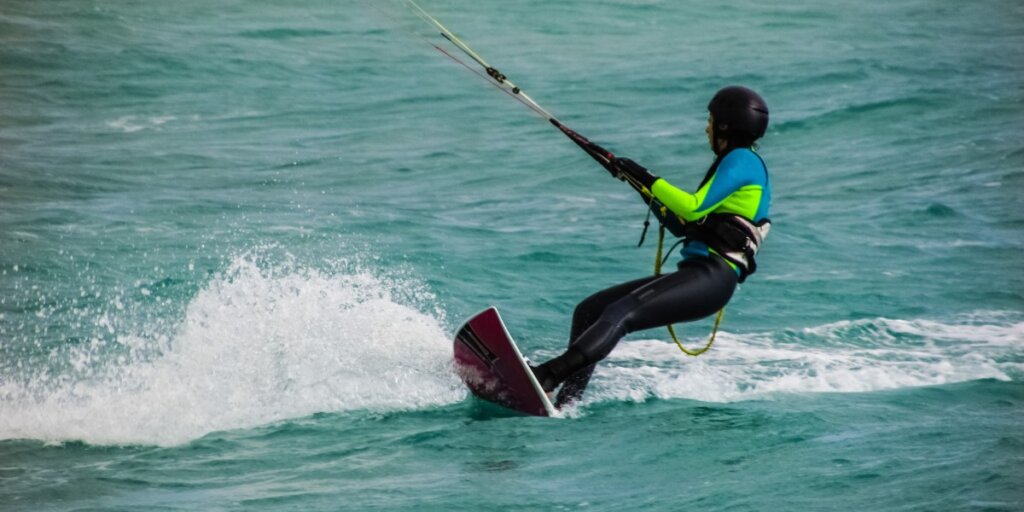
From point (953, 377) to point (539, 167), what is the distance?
7.50 meters

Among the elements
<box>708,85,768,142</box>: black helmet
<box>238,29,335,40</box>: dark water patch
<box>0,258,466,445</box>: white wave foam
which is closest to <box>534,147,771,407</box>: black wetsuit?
<box>708,85,768,142</box>: black helmet

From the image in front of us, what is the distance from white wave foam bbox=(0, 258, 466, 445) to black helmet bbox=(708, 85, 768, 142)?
192cm

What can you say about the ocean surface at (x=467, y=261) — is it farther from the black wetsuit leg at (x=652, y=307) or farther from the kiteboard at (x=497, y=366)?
the black wetsuit leg at (x=652, y=307)

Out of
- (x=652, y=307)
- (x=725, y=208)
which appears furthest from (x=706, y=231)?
(x=652, y=307)

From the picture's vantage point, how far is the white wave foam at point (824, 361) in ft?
25.0

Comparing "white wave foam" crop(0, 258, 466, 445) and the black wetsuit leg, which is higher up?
the black wetsuit leg

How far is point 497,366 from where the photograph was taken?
22.4 ft

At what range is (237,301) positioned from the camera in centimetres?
828

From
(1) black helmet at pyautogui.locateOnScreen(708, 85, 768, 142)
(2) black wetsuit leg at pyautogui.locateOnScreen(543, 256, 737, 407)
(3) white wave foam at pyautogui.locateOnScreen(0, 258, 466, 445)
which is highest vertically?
(1) black helmet at pyautogui.locateOnScreen(708, 85, 768, 142)

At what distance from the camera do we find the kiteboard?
672 centimetres

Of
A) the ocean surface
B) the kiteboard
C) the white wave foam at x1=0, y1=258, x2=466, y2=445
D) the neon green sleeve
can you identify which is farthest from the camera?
the white wave foam at x1=0, y1=258, x2=466, y2=445

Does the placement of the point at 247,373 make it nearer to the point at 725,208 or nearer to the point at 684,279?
the point at 684,279

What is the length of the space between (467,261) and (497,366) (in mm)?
4455

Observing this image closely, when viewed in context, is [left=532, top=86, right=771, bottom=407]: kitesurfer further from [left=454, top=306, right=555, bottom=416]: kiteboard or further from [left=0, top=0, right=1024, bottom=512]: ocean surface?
[left=0, top=0, right=1024, bottom=512]: ocean surface
